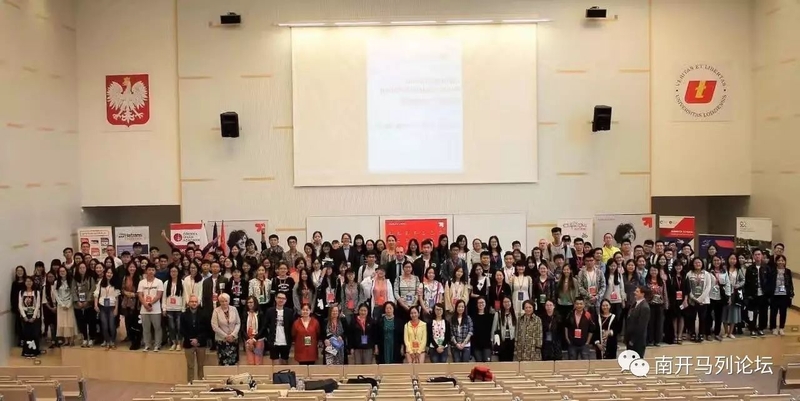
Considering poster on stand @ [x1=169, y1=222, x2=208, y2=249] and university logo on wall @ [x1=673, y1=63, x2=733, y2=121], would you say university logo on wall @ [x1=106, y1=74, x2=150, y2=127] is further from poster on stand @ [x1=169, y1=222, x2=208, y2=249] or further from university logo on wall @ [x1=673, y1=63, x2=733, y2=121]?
university logo on wall @ [x1=673, y1=63, x2=733, y2=121]

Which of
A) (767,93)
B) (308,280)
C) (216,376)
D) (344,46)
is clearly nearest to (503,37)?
(344,46)

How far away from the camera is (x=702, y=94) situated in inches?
519

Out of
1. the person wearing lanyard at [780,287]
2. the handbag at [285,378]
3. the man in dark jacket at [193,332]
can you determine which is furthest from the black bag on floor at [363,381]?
the person wearing lanyard at [780,287]

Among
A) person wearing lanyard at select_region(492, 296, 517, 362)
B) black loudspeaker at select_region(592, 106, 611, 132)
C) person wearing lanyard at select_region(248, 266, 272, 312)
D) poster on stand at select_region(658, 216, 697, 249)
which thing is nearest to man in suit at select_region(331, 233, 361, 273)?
person wearing lanyard at select_region(248, 266, 272, 312)

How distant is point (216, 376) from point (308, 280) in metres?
1.87

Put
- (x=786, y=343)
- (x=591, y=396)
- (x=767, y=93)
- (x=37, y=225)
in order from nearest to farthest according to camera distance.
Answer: (x=591, y=396), (x=786, y=343), (x=37, y=225), (x=767, y=93)

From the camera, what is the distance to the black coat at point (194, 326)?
372 inches

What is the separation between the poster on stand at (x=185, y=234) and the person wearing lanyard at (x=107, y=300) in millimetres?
2362

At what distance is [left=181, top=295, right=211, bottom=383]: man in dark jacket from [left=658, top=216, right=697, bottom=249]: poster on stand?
27.3ft

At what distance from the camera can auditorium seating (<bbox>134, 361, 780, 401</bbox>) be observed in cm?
593

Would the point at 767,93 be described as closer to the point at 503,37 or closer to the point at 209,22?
the point at 503,37

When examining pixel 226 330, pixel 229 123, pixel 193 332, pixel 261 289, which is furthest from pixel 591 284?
pixel 229 123

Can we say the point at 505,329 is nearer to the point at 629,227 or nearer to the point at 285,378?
the point at 285,378

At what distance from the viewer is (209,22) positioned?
13.1m
